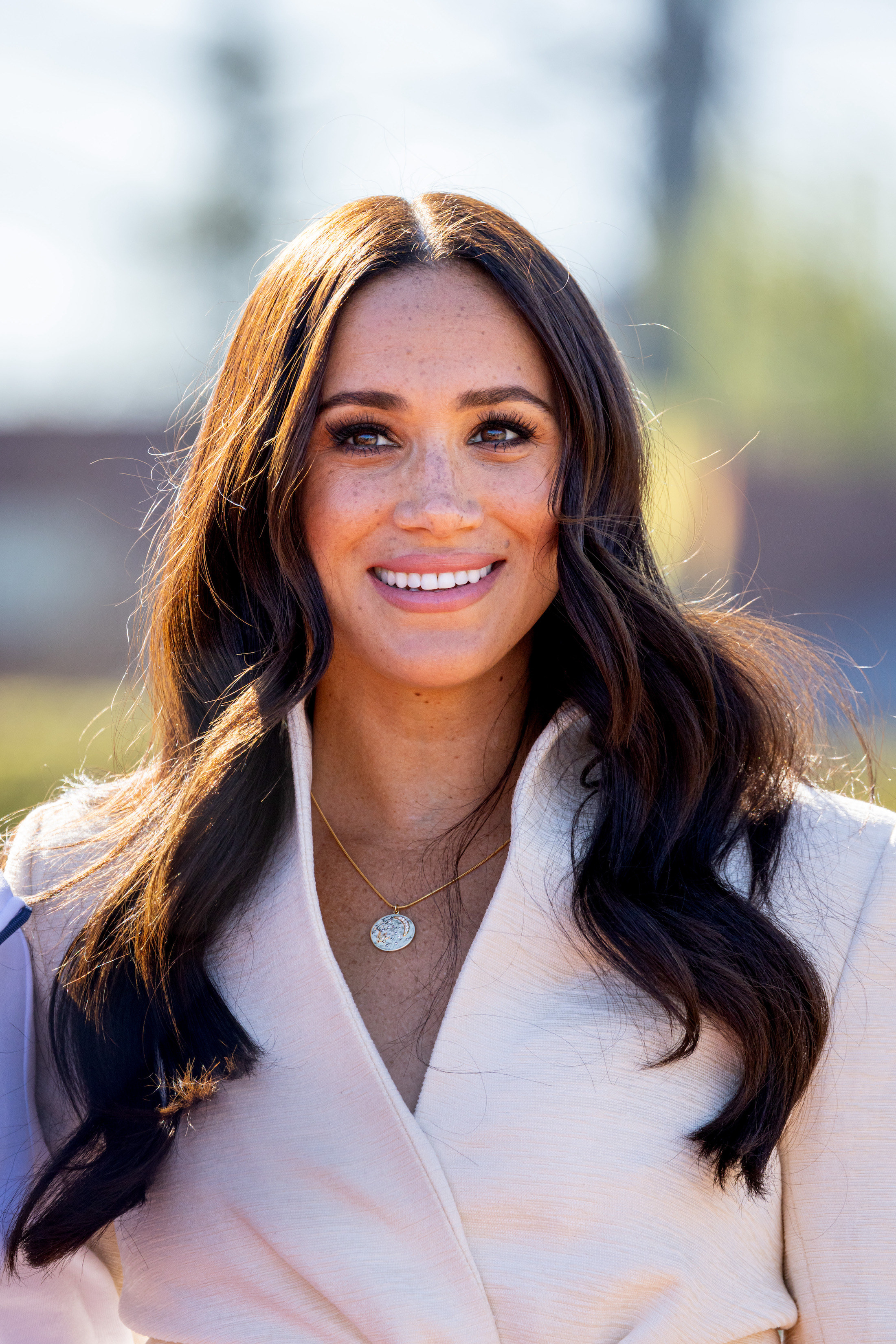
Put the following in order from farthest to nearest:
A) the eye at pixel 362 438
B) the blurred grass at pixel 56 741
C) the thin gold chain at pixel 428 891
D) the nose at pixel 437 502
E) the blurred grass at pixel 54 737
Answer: the blurred grass at pixel 56 741
the blurred grass at pixel 54 737
the thin gold chain at pixel 428 891
the eye at pixel 362 438
the nose at pixel 437 502

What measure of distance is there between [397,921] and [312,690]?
1.38ft

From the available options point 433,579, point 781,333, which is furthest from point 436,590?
point 781,333

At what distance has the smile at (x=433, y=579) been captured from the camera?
7.07 ft

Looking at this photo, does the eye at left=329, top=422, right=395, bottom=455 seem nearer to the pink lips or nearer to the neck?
the pink lips

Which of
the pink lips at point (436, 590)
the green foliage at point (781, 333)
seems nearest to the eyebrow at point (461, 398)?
the pink lips at point (436, 590)

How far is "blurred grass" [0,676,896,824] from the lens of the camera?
4.96 m

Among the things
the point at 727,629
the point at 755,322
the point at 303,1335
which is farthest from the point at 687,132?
the point at 303,1335

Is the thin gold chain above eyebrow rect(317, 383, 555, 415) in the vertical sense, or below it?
below

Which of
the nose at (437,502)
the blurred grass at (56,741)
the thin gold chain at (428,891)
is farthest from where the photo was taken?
the blurred grass at (56,741)

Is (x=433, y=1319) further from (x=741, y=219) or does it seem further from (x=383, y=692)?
(x=741, y=219)

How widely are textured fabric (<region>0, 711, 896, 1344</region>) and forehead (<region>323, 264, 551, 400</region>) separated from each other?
714 mm

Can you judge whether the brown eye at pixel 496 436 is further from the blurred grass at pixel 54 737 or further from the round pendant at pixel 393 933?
the blurred grass at pixel 54 737

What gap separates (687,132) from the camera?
48.4 ft

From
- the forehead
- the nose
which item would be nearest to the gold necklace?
the nose
